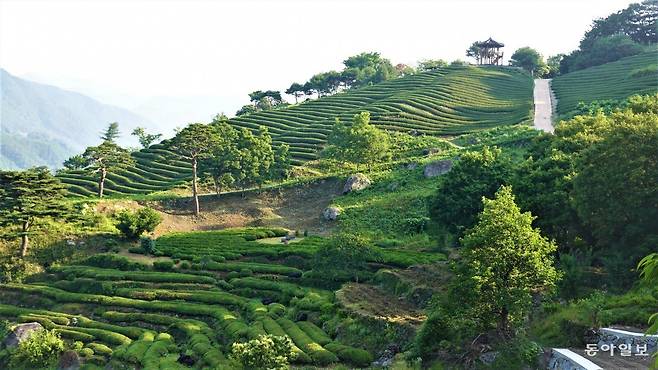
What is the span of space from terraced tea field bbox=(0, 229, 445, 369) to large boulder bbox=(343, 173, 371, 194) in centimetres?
1494

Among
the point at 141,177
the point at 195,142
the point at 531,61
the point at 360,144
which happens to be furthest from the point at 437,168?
the point at 531,61

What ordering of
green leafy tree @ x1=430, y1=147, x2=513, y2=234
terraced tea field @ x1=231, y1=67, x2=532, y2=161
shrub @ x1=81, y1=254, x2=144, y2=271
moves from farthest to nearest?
terraced tea field @ x1=231, y1=67, x2=532, y2=161 → shrub @ x1=81, y1=254, x2=144, y2=271 → green leafy tree @ x1=430, y1=147, x2=513, y2=234

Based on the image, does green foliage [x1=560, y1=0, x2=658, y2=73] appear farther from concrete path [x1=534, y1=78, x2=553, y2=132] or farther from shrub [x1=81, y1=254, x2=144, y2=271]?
shrub [x1=81, y1=254, x2=144, y2=271]

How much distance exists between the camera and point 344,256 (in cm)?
4044

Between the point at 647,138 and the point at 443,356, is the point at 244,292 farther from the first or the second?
the point at 647,138

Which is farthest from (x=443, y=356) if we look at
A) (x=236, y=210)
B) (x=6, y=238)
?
(x=236, y=210)

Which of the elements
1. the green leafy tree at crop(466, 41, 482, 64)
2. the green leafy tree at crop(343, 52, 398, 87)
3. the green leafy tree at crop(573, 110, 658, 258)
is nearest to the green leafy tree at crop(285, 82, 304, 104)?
the green leafy tree at crop(343, 52, 398, 87)

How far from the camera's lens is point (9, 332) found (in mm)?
37375

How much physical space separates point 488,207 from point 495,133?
5971 centimetres

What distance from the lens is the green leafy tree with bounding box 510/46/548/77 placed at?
437 feet

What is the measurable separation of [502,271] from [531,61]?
119702mm

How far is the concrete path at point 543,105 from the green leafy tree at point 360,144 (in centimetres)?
2196

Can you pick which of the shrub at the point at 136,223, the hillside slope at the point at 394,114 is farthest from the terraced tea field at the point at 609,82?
the shrub at the point at 136,223

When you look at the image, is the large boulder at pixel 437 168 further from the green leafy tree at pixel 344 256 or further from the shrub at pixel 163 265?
the shrub at pixel 163 265
